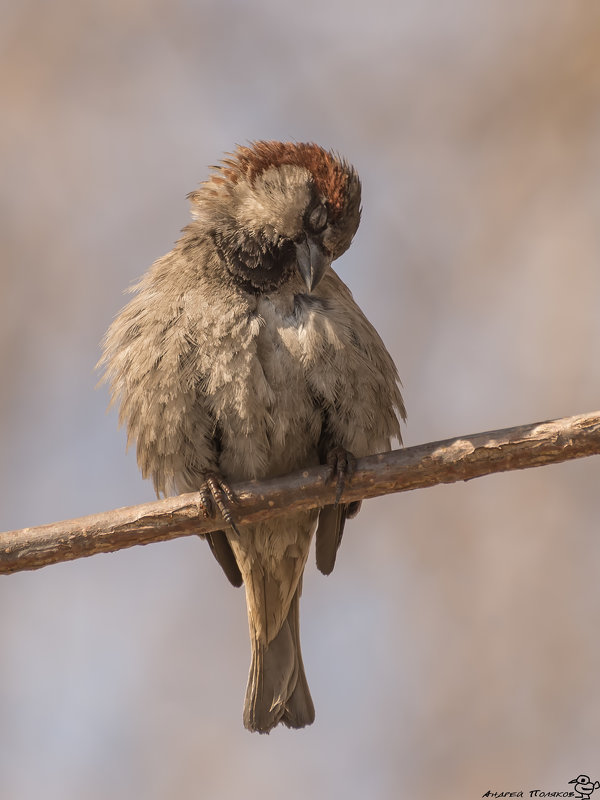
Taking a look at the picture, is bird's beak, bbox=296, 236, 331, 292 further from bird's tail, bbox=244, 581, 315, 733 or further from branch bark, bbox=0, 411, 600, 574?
bird's tail, bbox=244, 581, 315, 733

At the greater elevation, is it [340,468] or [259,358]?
[259,358]

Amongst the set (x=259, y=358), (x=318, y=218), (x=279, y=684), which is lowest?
(x=279, y=684)

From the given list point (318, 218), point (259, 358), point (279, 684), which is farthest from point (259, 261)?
point (279, 684)

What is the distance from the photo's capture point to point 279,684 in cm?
469

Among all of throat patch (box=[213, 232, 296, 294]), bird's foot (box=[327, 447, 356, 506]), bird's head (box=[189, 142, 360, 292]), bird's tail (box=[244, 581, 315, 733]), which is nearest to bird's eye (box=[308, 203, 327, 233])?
bird's head (box=[189, 142, 360, 292])

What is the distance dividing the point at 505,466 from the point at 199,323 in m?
1.51

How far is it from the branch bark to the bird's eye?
116 cm

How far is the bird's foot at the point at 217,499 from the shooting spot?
151 inches

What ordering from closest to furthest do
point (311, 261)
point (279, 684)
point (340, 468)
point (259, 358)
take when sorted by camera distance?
point (340, 468), point (259, 358), point (311, 261), point (279, 684)

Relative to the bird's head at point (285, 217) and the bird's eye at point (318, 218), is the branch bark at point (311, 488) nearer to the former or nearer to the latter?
the bird's head at point (285, 217)

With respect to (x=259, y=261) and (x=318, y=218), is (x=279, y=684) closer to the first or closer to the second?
(x=259, y=261)

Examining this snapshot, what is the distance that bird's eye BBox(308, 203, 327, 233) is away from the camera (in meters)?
4.22

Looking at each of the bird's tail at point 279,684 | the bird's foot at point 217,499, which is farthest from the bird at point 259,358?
the bird's tail at point 279,684

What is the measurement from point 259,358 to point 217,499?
662 mm
